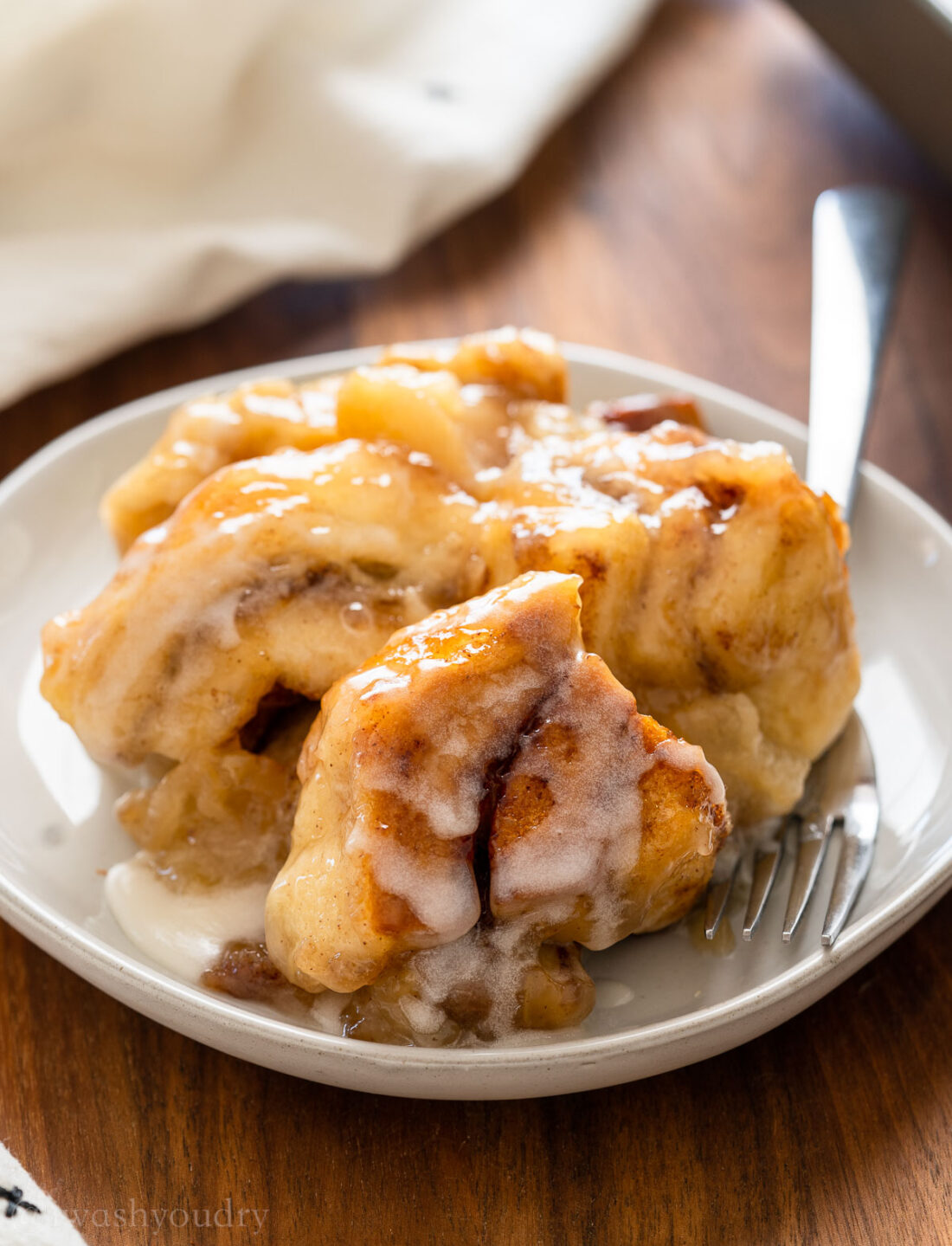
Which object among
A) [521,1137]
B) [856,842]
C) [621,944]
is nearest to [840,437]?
[856,842]

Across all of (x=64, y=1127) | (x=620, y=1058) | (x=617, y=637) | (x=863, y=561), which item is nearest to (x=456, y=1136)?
(x=620, y=1058)

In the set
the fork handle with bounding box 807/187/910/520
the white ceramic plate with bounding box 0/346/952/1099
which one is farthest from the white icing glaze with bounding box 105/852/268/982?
the fork handle with bounding box 807/187/910/520

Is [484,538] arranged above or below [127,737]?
above

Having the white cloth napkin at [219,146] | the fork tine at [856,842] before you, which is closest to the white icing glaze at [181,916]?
the fork tine at [856,842]

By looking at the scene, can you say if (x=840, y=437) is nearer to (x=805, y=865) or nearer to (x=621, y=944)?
(x=805, y=865)

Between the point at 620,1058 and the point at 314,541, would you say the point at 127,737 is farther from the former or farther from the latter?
the point at 620,1058

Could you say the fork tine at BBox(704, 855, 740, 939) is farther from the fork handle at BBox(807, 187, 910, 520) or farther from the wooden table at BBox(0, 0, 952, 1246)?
the fork handle at BBox(807, 187, 910, 520)
